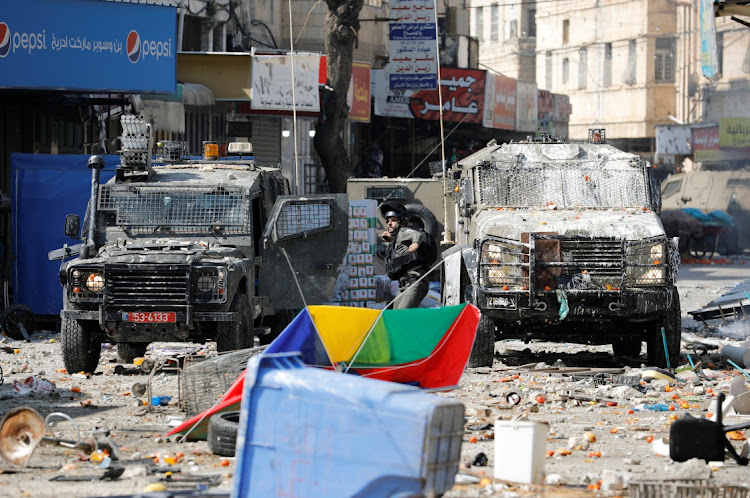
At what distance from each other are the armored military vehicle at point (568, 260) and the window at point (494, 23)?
57.5 m

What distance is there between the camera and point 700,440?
7410 mm

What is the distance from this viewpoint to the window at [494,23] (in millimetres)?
69625

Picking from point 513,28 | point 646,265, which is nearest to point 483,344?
point 646,265

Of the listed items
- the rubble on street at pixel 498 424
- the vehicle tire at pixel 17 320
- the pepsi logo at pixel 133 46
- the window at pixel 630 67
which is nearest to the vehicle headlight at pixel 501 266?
the rubble on street at pixel 498 424

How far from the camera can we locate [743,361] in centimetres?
1270

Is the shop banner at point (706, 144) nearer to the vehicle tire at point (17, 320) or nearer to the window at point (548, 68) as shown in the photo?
the window at point (548, 68)

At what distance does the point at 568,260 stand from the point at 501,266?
66cm

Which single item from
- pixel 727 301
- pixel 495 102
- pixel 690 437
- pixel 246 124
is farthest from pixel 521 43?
pixel 690 437

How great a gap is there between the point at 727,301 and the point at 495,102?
69.3 feet

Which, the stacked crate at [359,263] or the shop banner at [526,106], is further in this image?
the shop banner at [526,106]

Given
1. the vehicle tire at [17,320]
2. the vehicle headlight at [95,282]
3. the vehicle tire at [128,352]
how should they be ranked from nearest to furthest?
the vehicle headlight at [95,282], the vehicle tire at [128,352], the vehicle tire at [17,320]

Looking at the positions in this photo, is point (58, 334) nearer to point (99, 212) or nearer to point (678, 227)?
point (99, 212)

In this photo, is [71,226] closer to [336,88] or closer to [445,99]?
[336,88]

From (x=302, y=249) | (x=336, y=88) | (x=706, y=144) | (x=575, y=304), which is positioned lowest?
(x=575, y=304)
